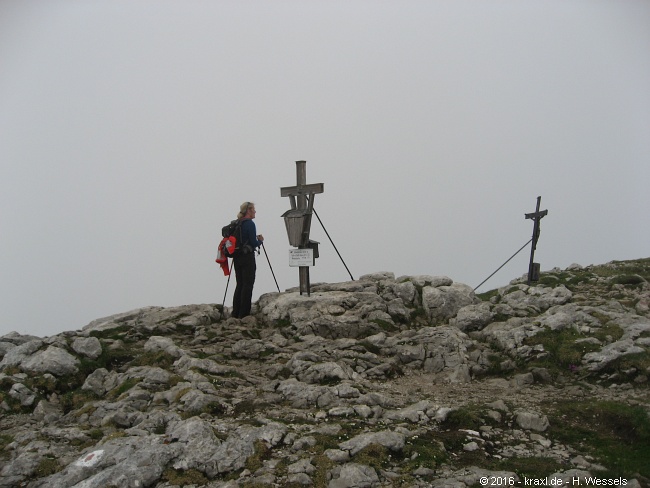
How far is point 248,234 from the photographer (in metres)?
17.3

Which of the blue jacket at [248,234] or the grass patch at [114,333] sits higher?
the blue jacket at [248,234]

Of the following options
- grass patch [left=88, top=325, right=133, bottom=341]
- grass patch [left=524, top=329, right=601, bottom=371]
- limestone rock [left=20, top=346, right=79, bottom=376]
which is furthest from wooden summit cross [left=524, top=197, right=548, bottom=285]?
limestone rock [left=20, top=346, right=79, bottom=376]

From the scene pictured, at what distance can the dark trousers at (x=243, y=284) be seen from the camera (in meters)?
17.6

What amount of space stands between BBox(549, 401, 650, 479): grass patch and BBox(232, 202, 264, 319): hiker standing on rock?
10.4 meters

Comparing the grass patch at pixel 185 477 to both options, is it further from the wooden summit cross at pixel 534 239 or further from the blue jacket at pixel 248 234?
the wooden summit cross at pixel 534 239

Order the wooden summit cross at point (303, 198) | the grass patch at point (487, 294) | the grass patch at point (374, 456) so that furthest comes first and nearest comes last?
the grass patch at point (487, 294)
the wooden summit cross at point (303, 198)
the grass patch at point (374, 456)

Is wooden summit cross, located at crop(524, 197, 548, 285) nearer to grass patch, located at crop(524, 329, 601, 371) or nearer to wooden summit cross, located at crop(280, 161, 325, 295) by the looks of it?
grass patch, located at crop(524, 329, 601, 371)

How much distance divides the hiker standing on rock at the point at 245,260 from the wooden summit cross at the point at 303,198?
1.70 meters

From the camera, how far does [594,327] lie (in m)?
14.8

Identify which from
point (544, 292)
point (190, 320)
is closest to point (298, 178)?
point (190, 320)

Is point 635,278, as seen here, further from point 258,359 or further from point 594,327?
point 258,359

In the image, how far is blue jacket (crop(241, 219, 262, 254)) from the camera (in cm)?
1734

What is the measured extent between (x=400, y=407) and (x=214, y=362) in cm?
537

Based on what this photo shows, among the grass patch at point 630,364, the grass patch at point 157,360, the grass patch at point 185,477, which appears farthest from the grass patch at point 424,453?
the grass patch at point 157,360
